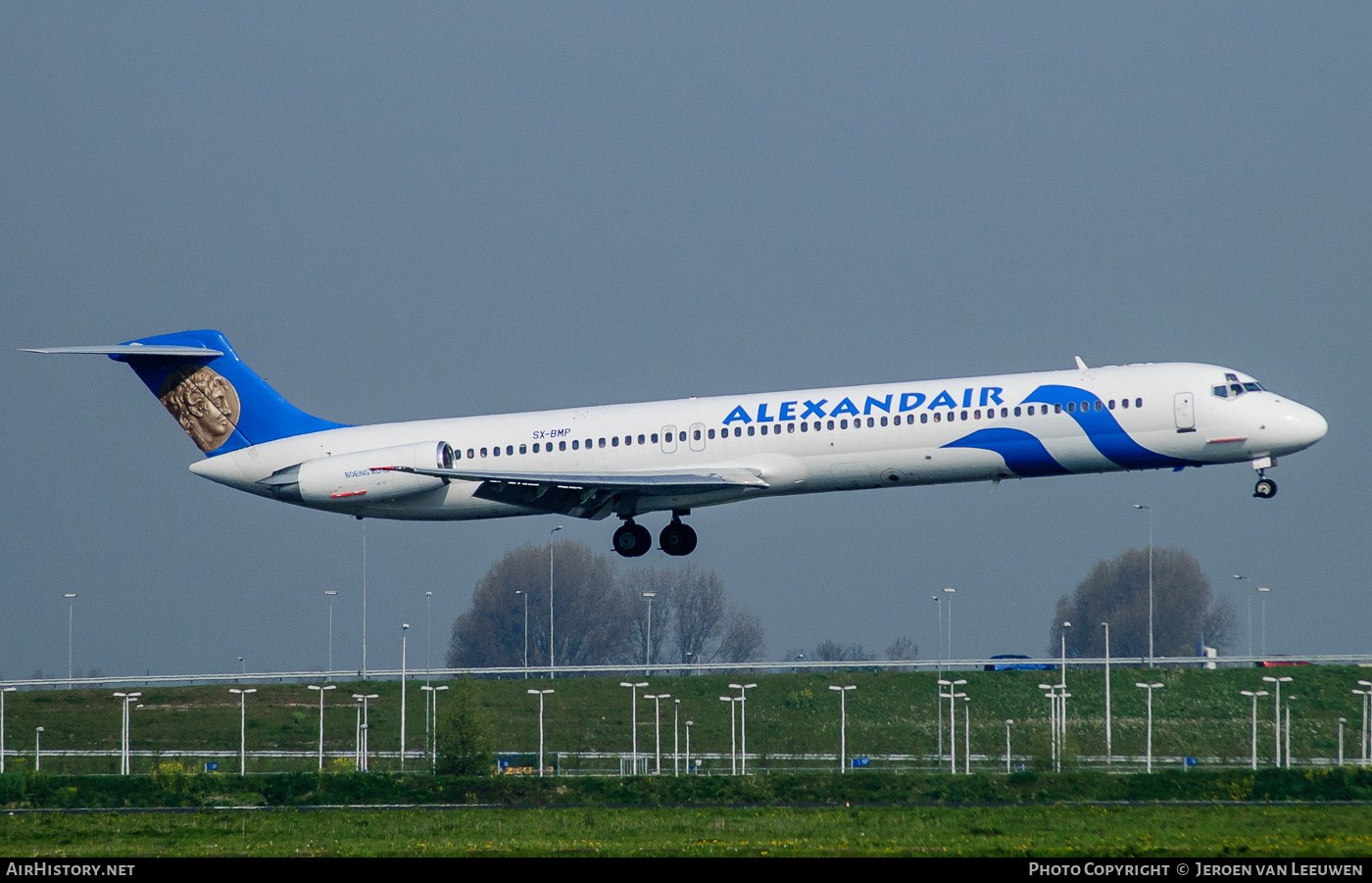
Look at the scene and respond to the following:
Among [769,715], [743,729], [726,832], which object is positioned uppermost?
[726,832]

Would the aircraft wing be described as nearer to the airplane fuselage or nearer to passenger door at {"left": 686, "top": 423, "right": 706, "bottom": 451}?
the airplane fuselage

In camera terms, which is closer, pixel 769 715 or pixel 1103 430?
pixel 1103 430

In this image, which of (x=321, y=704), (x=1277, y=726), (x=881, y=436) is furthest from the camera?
(x=321, y=704)

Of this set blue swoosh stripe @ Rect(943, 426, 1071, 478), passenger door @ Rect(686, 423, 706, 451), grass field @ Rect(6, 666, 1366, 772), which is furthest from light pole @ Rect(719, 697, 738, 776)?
blue swoosh stripe @ Rect(943, 426, 1071, 478)

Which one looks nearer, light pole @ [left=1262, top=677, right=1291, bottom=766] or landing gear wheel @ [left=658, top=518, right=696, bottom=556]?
landing gear wheel @ [left=658, top=518, right=696, bottom=556]

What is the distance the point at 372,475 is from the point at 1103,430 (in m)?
17.9

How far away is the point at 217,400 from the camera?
42031mm

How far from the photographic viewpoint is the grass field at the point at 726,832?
22.2 m

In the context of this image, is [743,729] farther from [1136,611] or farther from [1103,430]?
[1136,611]

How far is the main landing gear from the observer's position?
3922 cm

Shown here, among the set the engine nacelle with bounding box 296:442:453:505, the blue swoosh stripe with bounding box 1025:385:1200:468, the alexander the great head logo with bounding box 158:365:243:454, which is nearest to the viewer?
the blue swoosh stripe with bounding box 1025:385:1200:468

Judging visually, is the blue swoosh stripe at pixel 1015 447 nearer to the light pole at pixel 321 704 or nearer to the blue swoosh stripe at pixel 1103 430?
the blue swoosh stripe at pixel 1103 430

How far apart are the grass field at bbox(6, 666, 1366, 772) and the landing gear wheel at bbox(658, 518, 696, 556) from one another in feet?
41.6

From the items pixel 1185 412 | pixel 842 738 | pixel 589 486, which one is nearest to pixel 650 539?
pixel 589 486
